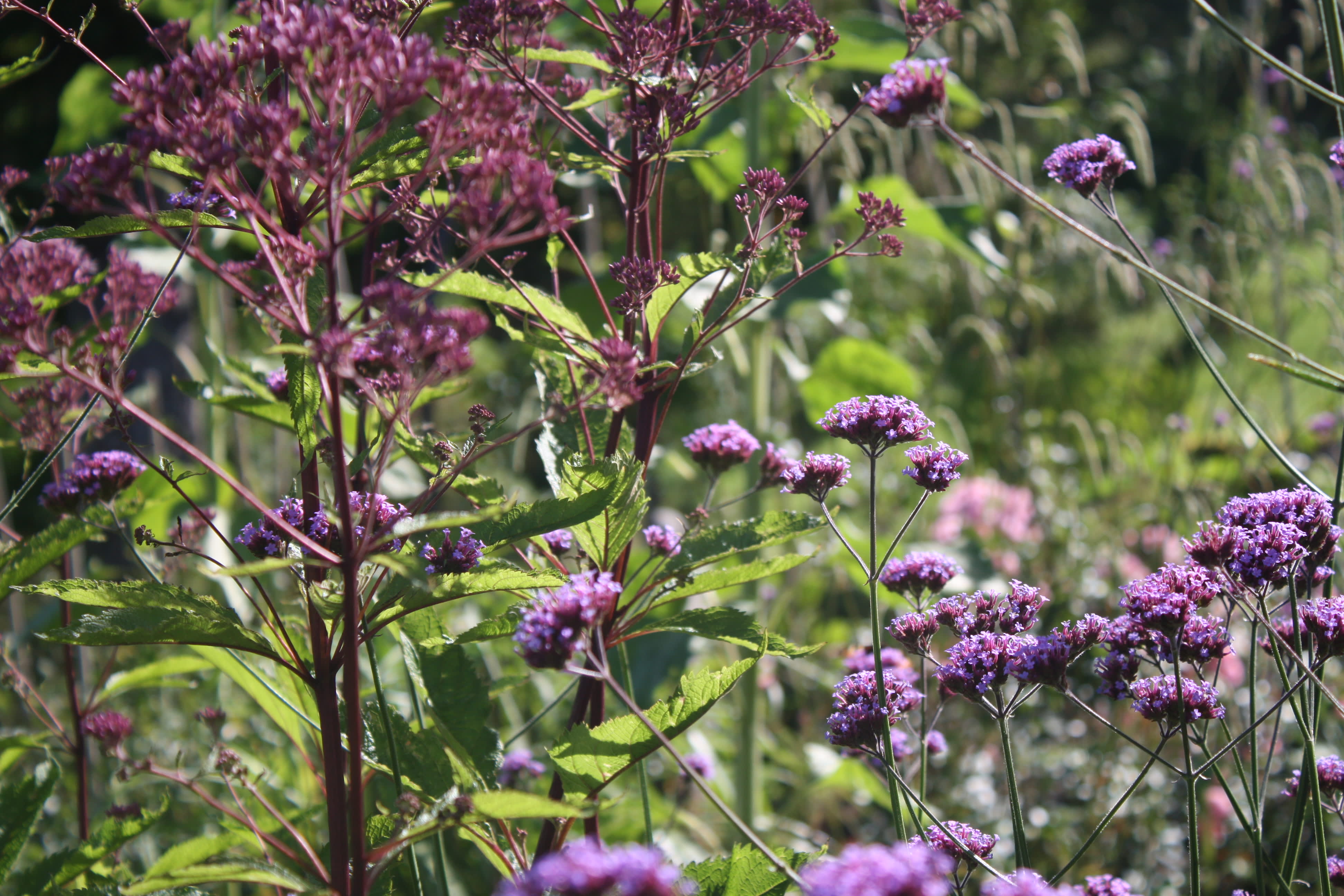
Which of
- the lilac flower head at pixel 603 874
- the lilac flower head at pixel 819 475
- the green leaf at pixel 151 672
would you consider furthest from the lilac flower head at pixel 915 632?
the green leaf at pixel 151 672

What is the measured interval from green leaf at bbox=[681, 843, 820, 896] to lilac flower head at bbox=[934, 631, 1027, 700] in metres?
0.20

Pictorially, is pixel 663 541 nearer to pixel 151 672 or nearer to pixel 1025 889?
pixel 1025 889

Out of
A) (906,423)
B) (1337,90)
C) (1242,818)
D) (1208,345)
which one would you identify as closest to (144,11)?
(906,423)

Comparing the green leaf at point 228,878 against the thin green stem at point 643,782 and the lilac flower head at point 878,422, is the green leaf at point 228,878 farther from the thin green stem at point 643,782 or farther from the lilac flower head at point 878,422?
the lilac flower head at point 878,422

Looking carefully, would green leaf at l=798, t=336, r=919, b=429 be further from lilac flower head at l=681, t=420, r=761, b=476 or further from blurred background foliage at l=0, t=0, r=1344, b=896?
lilac flower head at l=681, t=420, r=761, b=476

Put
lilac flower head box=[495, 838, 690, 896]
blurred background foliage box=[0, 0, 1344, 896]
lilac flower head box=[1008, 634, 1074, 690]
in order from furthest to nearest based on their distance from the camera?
blurred background foliage box=[0, 0, 1344, 896]
lilac flower head box=[1008, 634, 1074, 690]
lilac flower head box=[495, 838, 690, 896]

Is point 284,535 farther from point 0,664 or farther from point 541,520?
point 0,664

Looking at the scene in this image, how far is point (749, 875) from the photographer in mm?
835

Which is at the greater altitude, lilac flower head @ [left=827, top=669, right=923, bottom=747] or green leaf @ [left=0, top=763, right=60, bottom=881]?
lilac flower head @ [left=827, top=669, right=923, bottom=747]

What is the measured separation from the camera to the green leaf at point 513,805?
0.63m

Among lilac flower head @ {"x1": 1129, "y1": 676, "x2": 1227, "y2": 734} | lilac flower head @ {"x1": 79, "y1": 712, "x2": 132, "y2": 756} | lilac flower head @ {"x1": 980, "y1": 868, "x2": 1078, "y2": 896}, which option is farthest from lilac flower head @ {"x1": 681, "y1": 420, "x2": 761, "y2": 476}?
lilac flower head @ {"x1": 79, "y1": 712, "x2": 132, "y2": 756}

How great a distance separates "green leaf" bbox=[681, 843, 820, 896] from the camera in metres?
0.82

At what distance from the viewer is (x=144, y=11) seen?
2.81 metres

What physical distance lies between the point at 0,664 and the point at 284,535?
163cm
